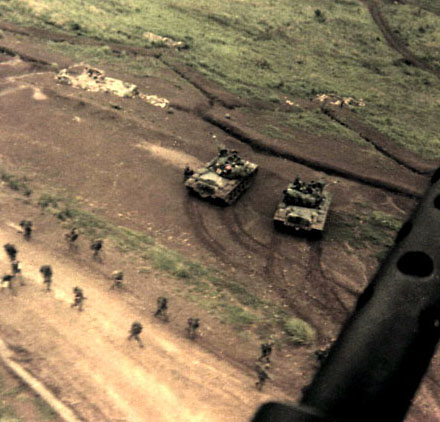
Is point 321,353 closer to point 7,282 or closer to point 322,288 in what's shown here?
point 322,288

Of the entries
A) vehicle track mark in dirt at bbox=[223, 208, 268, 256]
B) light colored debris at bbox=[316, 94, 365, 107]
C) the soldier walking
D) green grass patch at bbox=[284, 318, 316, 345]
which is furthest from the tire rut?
light colored debris at bbox=[316, 94, 365, 107]

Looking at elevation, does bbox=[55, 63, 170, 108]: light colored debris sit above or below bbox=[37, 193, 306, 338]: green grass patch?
above

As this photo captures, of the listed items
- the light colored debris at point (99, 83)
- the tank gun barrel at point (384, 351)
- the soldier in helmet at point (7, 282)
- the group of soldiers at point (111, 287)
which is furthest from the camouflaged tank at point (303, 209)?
the tank gun barrel at point (384, 351)

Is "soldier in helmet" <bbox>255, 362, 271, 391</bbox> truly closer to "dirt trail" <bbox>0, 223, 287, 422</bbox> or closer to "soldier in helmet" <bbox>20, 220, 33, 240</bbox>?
"dirt trail" <bbox>0, 223, 287, 422</bbox>

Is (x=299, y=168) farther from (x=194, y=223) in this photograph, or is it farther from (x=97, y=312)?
(x=97, y=312)

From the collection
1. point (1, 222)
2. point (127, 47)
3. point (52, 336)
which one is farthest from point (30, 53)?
point (52, 336)
